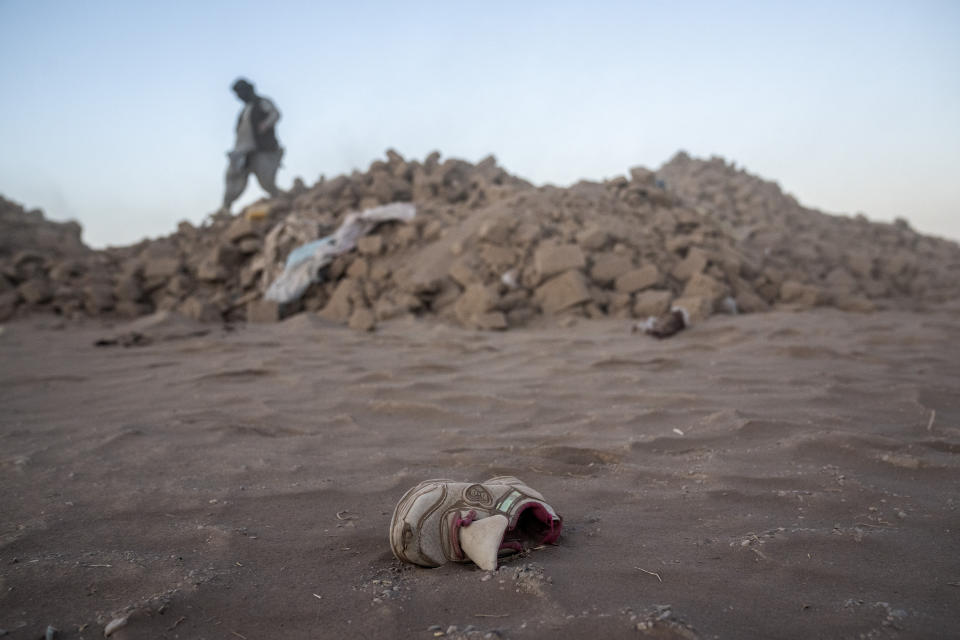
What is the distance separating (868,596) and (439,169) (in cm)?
859

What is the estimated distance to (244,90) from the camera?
10078 millimetres

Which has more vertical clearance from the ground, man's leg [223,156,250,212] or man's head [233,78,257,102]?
man's head [233,78,257,102]

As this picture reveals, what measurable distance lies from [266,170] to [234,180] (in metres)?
0.59

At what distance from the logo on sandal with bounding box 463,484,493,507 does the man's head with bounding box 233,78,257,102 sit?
10.3m

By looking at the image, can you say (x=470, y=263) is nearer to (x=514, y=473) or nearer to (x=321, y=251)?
(x=321, y=251)

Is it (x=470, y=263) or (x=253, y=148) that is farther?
(x=253, y=148)

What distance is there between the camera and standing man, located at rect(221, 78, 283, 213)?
10.1 meters

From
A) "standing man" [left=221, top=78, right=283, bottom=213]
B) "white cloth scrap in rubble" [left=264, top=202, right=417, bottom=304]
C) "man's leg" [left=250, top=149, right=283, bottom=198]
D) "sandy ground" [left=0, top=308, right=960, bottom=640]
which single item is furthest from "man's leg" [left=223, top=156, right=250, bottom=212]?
"sandy ground" [left=0, top=308, right=960, bottom=640]

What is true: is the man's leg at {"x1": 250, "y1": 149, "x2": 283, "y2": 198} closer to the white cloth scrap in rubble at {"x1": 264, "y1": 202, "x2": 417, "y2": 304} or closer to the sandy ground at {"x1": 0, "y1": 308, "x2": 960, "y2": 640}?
the white cloth scrap in rubble at {"x1": 264, "y1": 202, "x2": 417, "y2": 304}

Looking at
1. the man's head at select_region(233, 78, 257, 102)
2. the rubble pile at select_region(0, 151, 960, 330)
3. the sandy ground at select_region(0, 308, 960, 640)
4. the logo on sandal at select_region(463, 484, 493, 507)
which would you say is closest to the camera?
the sandy ground at select_region(0, 308, 960, 640)

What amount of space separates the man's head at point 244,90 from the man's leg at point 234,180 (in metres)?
1.03

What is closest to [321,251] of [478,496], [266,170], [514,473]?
[266,170]

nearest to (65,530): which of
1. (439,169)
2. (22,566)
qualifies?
(22,566)

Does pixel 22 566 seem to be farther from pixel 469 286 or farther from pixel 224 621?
pixel 469 286
